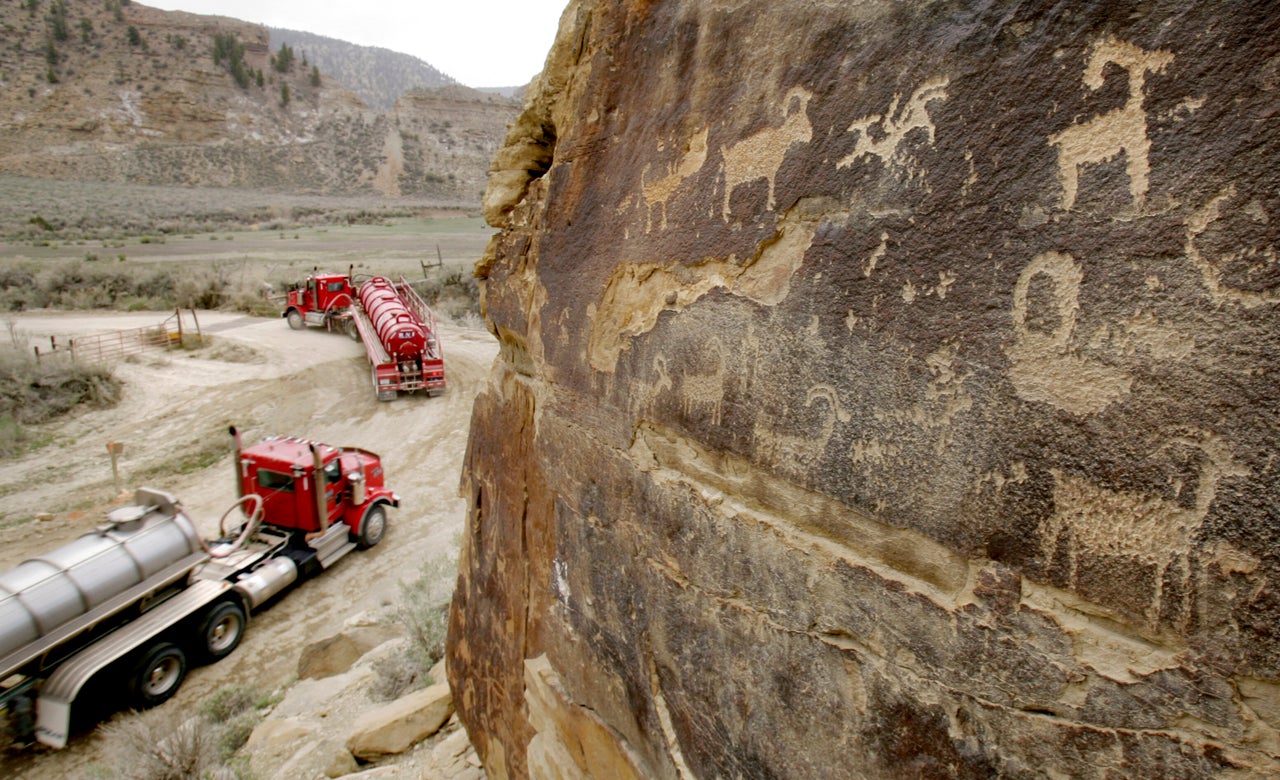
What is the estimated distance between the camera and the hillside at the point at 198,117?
4765cm

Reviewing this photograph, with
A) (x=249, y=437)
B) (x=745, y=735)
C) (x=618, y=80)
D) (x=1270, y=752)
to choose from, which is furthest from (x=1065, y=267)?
(x=249, y=437)

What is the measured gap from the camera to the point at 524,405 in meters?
3.01

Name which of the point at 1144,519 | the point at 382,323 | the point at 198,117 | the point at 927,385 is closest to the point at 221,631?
the point at 927,385

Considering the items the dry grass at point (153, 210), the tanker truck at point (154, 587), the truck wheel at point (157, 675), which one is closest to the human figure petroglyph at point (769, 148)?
the tanker truck at point (154, 587)

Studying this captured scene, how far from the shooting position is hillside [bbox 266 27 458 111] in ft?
431

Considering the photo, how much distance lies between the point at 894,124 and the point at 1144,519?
89 centimetres

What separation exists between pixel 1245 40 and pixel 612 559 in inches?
80.1

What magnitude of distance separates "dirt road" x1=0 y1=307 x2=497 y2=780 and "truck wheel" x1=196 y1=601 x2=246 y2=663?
0.45 feet

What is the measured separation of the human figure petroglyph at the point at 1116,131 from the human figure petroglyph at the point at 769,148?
1.92 feet

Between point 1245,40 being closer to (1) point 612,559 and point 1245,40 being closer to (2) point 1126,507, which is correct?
(2) point 1126,507

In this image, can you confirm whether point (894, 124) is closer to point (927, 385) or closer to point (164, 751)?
point (927, 385)

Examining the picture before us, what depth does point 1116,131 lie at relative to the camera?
→ 1.16 metres

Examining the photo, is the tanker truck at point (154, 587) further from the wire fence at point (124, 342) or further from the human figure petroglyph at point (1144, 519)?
the wire fence at point (124, 342)

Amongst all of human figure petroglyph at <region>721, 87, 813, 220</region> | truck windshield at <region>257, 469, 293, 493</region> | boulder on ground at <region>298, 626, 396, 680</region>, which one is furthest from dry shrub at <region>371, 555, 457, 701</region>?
human figure petroglyph at <region>721, 87, 813, 220</region>
